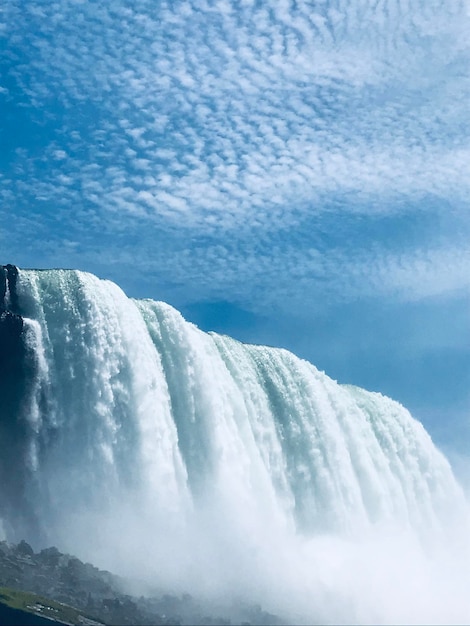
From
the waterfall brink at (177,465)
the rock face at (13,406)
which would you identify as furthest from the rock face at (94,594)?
the rock face at (13,406)

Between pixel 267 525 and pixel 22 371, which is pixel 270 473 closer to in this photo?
pixel 267 525

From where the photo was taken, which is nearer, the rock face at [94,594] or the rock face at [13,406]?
the rock face at [94,594]

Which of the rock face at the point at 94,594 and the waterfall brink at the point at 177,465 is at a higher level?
the waterfall brink at the point at 177,465

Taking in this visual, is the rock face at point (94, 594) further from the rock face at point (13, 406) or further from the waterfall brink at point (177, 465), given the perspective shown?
the rock face at point (13, 406)

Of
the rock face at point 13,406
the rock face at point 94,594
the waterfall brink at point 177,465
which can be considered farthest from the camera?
the waterfall brink at point 177,465

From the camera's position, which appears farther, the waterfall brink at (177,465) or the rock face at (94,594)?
the waterfall brink at (177,465)

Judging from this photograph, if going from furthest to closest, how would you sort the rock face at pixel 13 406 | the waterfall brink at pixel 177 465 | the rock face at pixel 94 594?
the waterfall brink at pixel 177 465
the rock face at pixel 13 406
the rock face at pixel 94 594

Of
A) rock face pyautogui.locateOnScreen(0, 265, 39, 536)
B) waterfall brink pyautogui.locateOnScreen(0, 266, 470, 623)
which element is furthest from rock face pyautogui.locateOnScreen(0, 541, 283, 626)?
rock face pyautogui.locateOnScreen(0, 265, 39, 536)

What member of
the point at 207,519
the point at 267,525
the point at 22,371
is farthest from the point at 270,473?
the point at 22,371

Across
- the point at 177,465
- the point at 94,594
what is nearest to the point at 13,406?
the point at 177,465

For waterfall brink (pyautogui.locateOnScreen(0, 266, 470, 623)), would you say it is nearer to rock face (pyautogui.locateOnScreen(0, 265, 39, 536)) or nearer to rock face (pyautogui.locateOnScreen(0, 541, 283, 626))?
rock face (pyautogui.locateOnScreen(0, 265, 39, 536))
